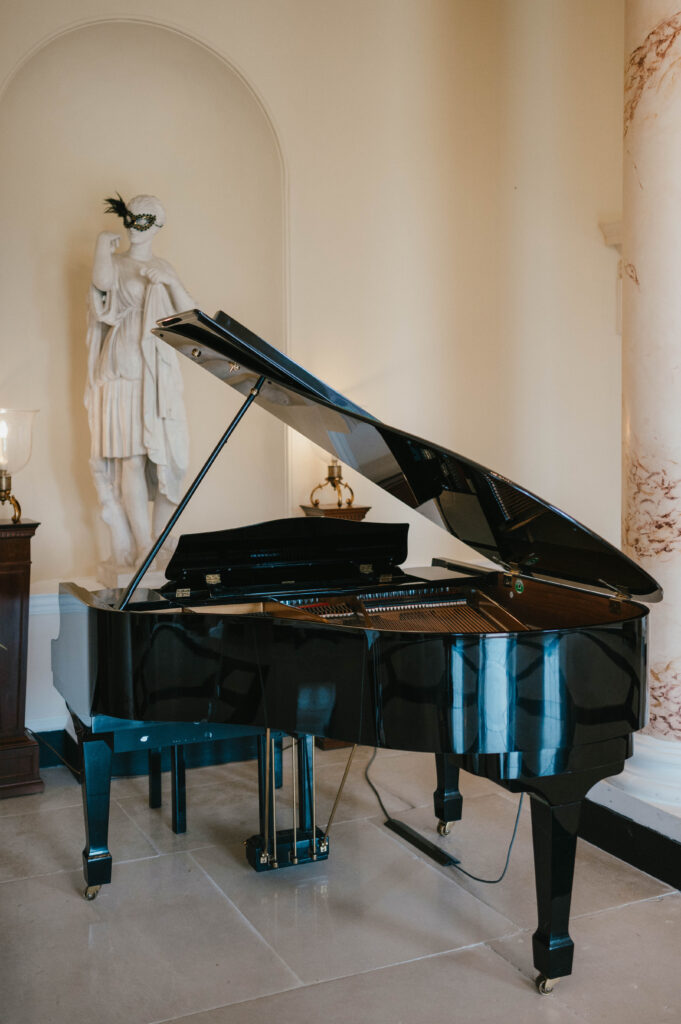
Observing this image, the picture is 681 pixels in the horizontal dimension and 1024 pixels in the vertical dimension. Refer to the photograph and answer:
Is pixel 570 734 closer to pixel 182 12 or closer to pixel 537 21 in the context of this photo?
pixel 182 12

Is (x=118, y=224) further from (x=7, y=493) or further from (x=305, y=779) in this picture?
(x=305, y=779)

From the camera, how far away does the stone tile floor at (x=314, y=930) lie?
227 cm

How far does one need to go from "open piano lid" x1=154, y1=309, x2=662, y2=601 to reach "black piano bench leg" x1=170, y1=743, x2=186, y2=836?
1.23 metres

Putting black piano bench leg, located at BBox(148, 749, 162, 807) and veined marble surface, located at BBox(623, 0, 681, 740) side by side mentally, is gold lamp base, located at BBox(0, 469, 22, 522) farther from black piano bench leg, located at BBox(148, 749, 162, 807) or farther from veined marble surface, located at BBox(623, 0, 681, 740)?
veined marble surface, located at BBox(623, 0, 681, 740)

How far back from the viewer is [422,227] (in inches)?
192

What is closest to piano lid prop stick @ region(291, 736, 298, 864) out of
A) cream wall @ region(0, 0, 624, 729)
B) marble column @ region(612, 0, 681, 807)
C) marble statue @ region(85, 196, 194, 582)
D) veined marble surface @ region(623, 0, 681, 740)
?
marble column @ region(612, 0, 681, 807)

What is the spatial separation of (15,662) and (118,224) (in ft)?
6.89

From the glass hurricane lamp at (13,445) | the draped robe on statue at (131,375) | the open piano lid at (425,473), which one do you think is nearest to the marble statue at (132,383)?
the draped robe on statue at (131,375)

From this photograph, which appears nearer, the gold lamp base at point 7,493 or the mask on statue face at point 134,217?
the gold lamp base at point 7,493

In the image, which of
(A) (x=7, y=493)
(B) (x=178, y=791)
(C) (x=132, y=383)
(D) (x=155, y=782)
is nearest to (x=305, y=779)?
(B) (x=178, y=791)

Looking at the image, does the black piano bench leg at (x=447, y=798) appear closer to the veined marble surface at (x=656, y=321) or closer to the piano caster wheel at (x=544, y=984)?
the veined marble surface at (x=656, y=321)

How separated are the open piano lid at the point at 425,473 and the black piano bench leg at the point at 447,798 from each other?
35.0 inches

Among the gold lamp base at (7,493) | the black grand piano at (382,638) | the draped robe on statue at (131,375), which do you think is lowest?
the black grand piano at (382,638)

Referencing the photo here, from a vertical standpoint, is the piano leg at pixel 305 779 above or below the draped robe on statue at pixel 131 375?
below
